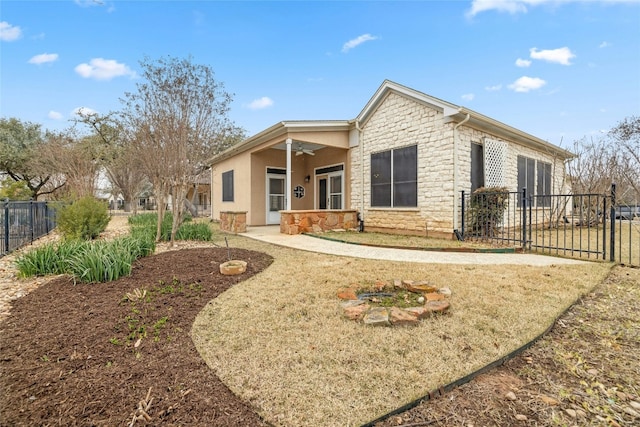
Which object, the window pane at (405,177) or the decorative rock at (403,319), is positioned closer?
the decorative rock at (403,319)

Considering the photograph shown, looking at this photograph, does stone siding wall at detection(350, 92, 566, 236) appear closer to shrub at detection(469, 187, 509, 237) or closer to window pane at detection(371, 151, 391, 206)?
window pane at detection(371, 151, 391, 206)

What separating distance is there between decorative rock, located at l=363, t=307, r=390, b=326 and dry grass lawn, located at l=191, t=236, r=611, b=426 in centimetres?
8

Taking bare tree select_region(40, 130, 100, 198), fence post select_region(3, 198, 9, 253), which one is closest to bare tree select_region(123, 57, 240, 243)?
fence post select_region(3, 198, 9, 253)

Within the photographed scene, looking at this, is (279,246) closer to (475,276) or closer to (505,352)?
(475,276)

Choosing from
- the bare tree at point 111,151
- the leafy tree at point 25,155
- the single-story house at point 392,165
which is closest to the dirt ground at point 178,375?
the single-story house at point 392,165

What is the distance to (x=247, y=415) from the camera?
66.1 inches

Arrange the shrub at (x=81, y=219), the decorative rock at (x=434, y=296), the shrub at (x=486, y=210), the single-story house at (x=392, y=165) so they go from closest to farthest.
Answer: the decorative rock at (x=434, y=296)
the shrub at (x=81, y=219)
the shrub at (x=486, y=210)
the single-story house at (x=392, y=165)

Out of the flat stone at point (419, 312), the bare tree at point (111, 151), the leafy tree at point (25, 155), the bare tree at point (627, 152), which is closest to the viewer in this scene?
the flat stone at point (419, 312)

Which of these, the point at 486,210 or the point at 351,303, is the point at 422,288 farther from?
the point at 486,210

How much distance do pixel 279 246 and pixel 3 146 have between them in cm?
2258

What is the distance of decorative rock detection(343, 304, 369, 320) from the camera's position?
9.51 ft

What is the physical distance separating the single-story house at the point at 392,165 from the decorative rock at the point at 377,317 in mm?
5712

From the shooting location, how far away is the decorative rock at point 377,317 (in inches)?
109

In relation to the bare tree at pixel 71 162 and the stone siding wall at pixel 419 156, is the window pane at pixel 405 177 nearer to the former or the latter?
the stone siding wall at pixel 419 156
